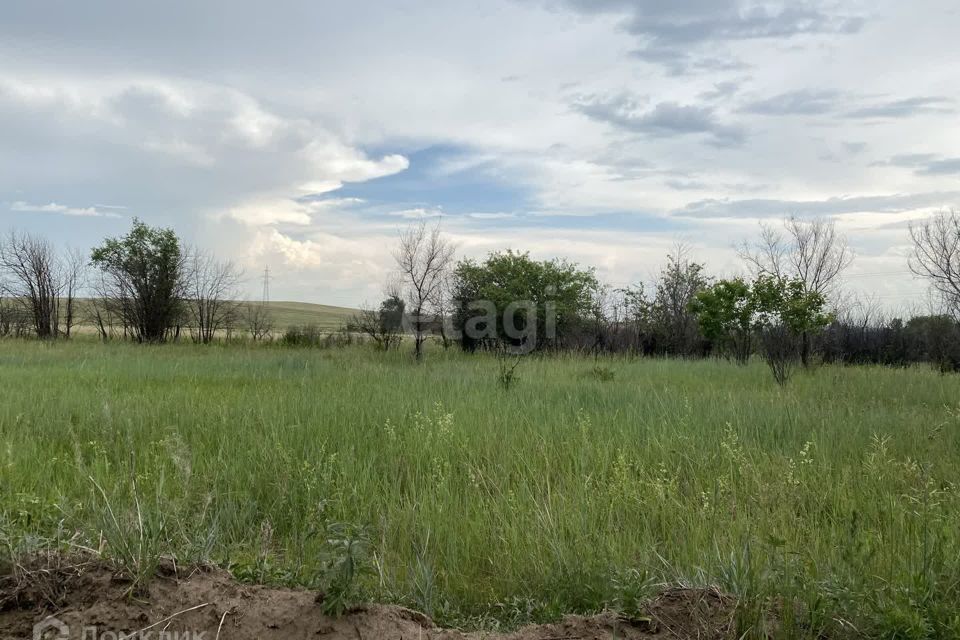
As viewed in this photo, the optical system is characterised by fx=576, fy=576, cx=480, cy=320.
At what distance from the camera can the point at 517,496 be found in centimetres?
382

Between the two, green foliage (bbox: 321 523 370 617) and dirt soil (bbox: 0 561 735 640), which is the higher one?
green foliage (bbox: 321 523 370 617)

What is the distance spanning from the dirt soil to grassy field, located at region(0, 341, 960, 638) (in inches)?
4.8

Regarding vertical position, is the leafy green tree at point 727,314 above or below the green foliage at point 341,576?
above

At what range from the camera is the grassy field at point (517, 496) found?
8.30 ft

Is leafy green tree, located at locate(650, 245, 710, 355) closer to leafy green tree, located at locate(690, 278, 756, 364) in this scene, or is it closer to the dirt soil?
leafy green tree, located at locate(690, 278, 756, 364)

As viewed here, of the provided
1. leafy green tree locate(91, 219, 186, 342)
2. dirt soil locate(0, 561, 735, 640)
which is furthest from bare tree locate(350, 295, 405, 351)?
dirt soil locate(0, 561, 735, 640)

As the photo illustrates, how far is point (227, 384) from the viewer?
9.45 metres

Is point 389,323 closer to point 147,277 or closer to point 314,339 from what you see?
point 314,339

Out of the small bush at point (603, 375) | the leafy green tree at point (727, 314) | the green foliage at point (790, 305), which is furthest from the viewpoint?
the leafy green tree at point (727, 314)

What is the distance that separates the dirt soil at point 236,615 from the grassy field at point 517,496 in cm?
12

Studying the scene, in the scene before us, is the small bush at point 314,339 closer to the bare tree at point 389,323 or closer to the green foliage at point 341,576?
the bare tree at point 389,323

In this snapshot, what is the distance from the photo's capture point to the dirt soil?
2156 millimetres

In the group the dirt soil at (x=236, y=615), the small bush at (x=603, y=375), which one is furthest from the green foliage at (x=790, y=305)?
the dirt soil at (x=236, y=615)

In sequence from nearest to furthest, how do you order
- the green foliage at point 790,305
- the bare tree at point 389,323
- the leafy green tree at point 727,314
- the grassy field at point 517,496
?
the grassy field at point 517,496 < the green foliage at point 790,305 < the leafy green tree at point 727,314 < the bare tree at point 389,323
